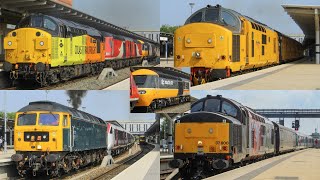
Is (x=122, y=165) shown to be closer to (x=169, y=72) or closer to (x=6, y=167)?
(x=6, y=167)

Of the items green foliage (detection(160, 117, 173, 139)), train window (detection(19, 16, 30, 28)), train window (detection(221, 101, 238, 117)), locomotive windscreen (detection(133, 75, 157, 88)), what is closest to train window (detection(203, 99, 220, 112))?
train window (detection(221, 101, 238, 117))

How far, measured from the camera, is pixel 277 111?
1010cm

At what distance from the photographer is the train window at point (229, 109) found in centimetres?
969

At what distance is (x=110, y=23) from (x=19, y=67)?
1.43 m

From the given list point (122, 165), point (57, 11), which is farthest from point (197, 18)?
point (57, 11)

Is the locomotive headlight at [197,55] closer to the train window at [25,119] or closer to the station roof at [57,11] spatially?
the station roof at [57,11]

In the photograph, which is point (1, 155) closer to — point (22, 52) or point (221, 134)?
point (22, 52)

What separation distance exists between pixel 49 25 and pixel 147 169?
2.75 metres

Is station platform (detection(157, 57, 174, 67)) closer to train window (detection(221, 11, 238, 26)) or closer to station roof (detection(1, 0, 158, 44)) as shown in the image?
station roof (detection(1, 0, 158, 44))

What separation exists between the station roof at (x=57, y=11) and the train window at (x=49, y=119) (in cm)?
196

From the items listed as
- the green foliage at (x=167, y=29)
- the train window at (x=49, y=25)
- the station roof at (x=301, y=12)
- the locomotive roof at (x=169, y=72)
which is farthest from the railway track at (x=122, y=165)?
the station roof at (x=301, y=12)

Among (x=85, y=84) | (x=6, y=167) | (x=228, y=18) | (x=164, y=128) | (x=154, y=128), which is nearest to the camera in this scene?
(x=154, y=128)

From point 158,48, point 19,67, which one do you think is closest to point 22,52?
point 19,67

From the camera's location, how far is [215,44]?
1071 centimetres
